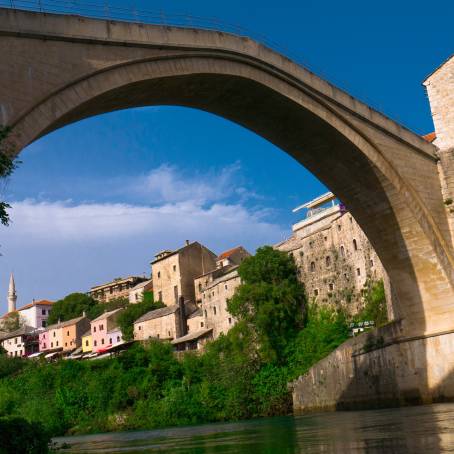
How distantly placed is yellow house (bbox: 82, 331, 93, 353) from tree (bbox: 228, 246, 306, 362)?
102 feet

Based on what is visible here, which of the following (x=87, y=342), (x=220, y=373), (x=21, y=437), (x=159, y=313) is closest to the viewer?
(x=21, y=437)

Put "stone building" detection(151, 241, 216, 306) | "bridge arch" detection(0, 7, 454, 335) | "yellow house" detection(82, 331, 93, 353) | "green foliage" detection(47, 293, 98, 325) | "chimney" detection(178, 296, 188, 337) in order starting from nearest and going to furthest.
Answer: "bridge arch" detection(0, 7, 454, 335)
"chimney" detection(178, 296, 188, 337)
"stone building" detection(151, 241, 216, 306)
"yellow house" detection(82, 331, 93, 353)
"green foliage" detection(47, 293, 98, 325)

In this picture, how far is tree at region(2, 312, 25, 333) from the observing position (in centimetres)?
9094

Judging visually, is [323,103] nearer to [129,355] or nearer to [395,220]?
[395,220]

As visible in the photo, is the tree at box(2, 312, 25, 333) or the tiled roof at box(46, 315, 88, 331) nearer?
the tiled roof at box(46, 315, 88, 331)

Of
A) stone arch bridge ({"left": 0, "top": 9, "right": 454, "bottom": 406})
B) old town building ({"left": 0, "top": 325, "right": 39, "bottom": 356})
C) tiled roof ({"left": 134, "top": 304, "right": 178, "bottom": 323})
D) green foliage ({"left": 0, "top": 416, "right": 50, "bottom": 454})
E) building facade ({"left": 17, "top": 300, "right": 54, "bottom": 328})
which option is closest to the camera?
green foliage ({"left": 0, "top": 416, "right": 50, "bottom": 454})

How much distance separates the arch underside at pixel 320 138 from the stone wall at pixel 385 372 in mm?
782

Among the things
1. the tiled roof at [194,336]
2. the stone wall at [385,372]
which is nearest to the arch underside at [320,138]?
the stone wall at [385,372]

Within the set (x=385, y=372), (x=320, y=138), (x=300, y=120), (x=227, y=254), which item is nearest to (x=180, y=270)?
(x=227, y=254)

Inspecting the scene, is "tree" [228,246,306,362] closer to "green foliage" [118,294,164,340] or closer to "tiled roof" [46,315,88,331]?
"green foliage" [118,294,164,340]

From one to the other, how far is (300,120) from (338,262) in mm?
21888

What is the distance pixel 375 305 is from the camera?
3459 cm

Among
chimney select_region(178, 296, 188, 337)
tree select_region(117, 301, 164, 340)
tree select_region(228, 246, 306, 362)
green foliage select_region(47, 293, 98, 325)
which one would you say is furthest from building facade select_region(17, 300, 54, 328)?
tree select_region(228, 246, 306, 362)

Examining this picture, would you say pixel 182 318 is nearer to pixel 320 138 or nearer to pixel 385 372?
pixel 385 372
